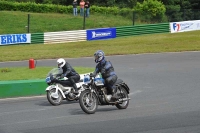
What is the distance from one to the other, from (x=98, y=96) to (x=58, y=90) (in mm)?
2001

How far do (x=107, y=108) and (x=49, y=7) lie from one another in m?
37.7

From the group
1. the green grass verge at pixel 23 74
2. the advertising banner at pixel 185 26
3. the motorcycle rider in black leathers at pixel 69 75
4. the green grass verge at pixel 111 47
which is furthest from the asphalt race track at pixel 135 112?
the advertising banner at pixel 185 26

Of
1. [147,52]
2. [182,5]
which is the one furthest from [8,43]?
[182,5]

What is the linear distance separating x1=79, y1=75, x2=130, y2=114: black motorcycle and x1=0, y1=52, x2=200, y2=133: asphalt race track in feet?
0.69

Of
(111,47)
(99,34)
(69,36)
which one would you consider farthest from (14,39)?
(111,47)

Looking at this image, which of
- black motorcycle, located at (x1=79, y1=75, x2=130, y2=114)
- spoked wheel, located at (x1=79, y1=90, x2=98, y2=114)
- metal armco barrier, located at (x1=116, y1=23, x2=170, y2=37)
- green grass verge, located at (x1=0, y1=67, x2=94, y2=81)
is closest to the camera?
spoked wheel, located at (x1=79, y1=90, x2=98, y2=114)

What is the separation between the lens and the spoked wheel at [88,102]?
12969mm

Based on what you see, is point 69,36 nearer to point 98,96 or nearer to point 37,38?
point 37,38

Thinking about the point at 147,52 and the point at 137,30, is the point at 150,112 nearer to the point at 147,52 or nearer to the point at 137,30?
the point at 147,52

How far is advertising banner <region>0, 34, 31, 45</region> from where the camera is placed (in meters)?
35.2

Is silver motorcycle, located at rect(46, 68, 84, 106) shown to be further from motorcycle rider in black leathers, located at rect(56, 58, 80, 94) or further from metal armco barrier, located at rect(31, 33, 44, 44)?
metal armco barrier, located at rect(31, 33, 44, 44)

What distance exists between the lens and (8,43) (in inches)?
1395

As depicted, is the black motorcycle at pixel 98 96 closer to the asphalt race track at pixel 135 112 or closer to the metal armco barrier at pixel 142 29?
the asphalt race track at pixel 135 112

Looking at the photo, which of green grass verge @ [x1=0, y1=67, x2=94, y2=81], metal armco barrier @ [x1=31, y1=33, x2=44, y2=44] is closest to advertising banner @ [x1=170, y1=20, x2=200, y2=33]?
metal armco barrier @ [x1=31, y1=33, x2=44, y2=44]
